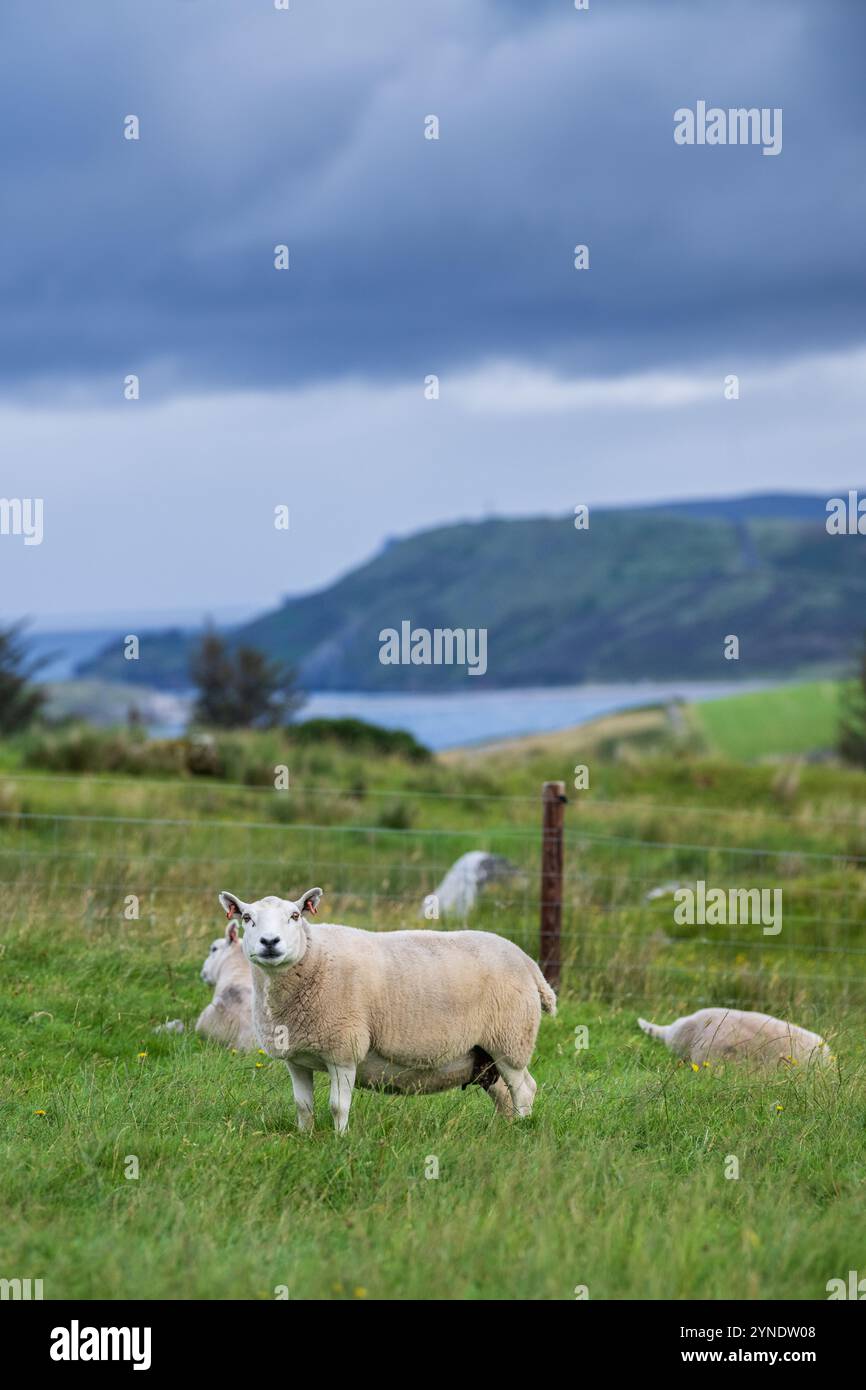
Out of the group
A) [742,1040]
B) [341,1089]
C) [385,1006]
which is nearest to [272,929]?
[385,1006]

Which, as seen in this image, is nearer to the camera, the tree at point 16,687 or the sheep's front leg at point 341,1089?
the sheep's front leg at point 341,1089

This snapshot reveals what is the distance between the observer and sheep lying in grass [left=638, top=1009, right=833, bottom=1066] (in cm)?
912

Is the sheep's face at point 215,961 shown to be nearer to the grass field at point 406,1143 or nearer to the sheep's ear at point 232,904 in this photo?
the grass field at point 406,1143

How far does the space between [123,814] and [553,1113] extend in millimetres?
13263

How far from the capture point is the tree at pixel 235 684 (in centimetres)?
4300

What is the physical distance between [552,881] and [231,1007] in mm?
4027

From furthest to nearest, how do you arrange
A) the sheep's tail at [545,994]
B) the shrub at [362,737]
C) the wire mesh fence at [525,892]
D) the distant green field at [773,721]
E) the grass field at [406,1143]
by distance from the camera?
the distant green field at [773,721], the shrub at [362,737], the wire mesh fence at [525,892], the sheep's tail at [545,994], the grass field at [406,1143]

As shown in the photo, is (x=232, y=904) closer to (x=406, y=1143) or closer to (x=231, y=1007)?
(x=406, y=1143)

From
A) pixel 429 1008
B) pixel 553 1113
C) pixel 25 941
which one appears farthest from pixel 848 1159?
pixel 25 941

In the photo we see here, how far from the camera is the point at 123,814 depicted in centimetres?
1981

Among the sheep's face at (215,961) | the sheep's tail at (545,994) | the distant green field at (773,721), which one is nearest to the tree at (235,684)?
the distant green field at (773,721)

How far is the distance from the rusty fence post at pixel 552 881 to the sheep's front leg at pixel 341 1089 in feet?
16.7

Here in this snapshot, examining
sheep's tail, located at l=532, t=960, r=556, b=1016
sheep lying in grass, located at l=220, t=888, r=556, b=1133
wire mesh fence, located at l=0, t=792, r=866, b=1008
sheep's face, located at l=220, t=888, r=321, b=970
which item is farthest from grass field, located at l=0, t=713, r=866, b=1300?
sheep's face, located at l=220, t=888, r=321, b=970
